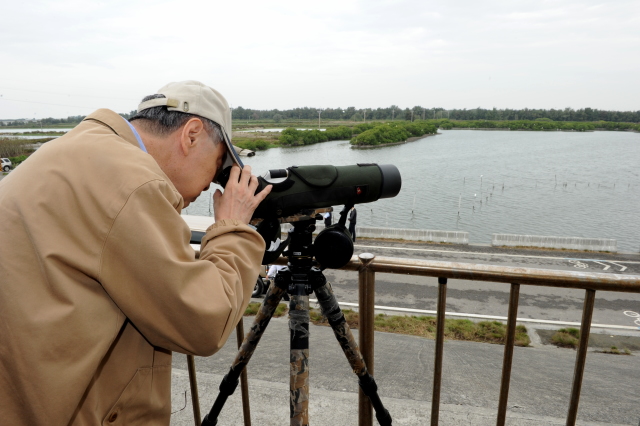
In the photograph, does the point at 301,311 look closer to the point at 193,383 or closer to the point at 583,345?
the point at 193,383

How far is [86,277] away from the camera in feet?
2.87

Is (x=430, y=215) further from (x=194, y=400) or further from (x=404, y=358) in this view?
(x=194, y=400)

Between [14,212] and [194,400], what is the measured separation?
5.73ft

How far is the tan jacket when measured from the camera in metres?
0.84

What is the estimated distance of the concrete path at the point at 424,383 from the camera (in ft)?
10.5

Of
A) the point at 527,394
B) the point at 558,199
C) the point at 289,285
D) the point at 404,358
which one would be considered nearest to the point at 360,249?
the point at 404,358

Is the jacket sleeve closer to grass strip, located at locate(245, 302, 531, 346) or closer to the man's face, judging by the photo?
the man's face

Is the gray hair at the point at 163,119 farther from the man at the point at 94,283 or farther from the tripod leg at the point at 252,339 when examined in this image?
the tripod leg at the point at 252,339

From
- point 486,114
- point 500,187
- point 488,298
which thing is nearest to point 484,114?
point 486,114

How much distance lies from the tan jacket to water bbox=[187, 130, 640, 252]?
19560 millimetres

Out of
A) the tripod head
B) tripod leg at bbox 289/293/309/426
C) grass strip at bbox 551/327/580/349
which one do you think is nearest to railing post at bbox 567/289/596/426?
the tripod head

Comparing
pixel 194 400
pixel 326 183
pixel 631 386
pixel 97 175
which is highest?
pixel 97 175

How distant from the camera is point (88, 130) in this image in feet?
3.20

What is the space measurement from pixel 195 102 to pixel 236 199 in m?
0.29
